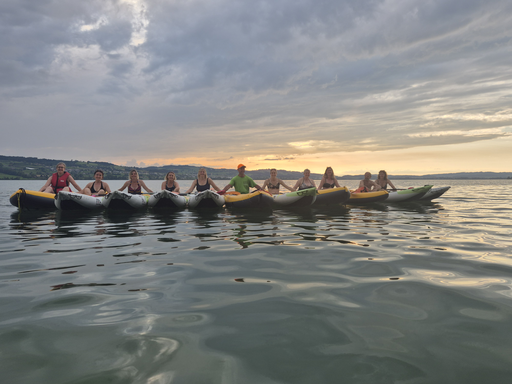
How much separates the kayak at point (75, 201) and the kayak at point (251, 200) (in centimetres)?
523

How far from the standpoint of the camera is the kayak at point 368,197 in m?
14.9

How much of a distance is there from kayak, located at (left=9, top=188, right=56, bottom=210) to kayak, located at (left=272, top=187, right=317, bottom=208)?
9.28 m

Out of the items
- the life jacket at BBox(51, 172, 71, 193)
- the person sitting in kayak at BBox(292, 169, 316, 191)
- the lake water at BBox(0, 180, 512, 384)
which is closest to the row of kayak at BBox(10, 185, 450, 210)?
the life jacket at BBox(51, 172, 71, 193)

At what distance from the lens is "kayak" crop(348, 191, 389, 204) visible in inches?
587

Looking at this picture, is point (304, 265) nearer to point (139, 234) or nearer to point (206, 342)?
point (206, 342)

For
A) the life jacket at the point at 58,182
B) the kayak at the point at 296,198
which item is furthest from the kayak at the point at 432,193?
the life jacket at the point at 58,182

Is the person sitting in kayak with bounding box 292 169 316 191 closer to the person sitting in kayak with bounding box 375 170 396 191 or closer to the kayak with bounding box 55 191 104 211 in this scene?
the person sitting in kayak with bounding box 375 170 396 191

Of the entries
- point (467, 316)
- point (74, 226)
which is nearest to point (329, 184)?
point (74, 226)

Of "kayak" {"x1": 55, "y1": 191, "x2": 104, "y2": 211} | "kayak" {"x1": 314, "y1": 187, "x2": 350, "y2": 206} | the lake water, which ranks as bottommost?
Answer: the lake water

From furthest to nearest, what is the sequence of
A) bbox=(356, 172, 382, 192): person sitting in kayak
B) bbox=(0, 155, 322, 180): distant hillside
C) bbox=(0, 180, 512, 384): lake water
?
bbox=(0, 155, 322, 180): distant hillside, bbox=(356, 172, 382, 192): person sitting in kayak, bbox=(0, 180, 512, 384): lake water

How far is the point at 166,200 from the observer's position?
1256 cm

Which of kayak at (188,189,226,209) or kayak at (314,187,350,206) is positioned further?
kayak at (314,187,350,206)

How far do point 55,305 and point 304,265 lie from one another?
9.96ft

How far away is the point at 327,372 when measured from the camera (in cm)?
190
